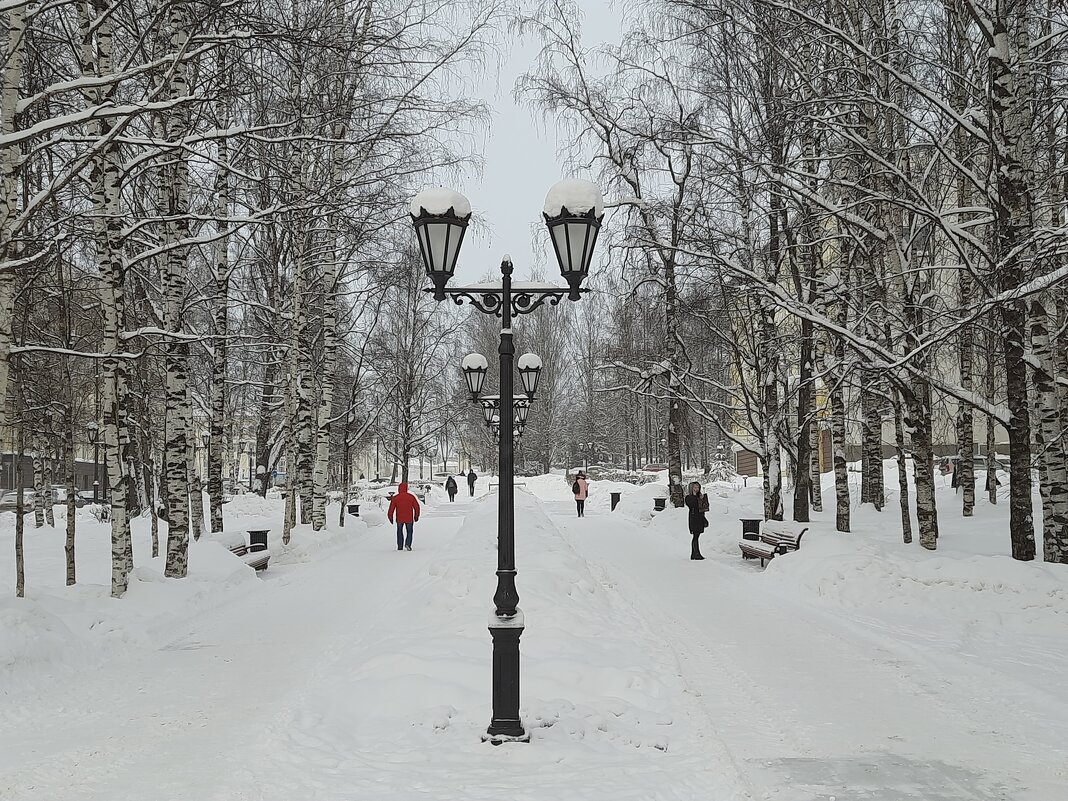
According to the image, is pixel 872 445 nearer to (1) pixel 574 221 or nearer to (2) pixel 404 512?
(2) pixel 404 512

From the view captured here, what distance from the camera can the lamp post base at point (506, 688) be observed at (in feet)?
19.3

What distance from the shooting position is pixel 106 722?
6387mm

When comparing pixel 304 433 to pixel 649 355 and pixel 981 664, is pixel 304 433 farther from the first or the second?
pixel 981 664

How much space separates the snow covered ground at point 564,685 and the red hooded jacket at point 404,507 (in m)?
6.03

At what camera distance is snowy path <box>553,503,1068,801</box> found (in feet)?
16.8

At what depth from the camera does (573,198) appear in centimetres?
604

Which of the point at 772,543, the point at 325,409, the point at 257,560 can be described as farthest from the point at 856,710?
the point at 325,409

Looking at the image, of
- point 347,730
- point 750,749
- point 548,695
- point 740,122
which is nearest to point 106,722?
point 347,730

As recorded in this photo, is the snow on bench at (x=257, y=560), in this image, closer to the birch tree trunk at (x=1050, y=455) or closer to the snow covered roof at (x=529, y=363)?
the snow covered roof at (x=529, y=363)

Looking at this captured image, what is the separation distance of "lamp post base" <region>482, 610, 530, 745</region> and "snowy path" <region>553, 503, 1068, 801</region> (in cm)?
150

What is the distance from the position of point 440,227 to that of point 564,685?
3.88 metres

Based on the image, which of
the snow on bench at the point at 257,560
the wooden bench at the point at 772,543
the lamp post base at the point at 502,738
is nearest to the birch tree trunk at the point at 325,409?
the snow on bench at the point at 257,560

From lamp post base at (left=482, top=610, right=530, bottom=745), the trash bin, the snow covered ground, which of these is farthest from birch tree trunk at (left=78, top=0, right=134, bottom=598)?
the trash bin

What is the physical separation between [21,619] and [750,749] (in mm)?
6621
